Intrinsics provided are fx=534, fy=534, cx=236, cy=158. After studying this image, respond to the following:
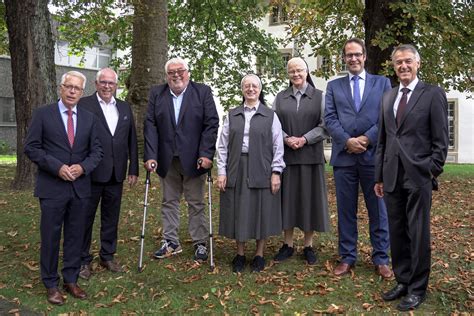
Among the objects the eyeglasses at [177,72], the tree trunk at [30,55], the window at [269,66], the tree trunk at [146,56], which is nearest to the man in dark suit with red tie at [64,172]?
the eyeglasses at [177,72]

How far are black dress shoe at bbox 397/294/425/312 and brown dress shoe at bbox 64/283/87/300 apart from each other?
10.2 feet

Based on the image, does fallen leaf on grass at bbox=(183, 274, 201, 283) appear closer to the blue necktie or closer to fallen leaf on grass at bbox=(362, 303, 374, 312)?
fallen leaf on grass at bbox=(362, 303, 374, 312)

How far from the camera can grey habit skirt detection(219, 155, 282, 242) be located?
232 inches

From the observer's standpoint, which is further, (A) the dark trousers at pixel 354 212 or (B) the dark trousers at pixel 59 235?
(A) the dark trousers at pixel 354 212

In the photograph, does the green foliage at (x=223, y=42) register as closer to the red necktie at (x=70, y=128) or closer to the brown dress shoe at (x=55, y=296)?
the red necktie at (x=70, y=128)

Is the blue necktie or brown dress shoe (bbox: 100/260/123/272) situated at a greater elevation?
the blue necktie

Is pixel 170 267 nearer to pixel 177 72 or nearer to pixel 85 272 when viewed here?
pixel 85 272

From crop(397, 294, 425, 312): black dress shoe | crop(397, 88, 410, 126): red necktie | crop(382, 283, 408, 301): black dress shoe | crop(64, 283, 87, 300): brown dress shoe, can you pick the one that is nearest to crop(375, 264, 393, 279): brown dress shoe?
crop(382, 283, 408, 301): black dress shoe

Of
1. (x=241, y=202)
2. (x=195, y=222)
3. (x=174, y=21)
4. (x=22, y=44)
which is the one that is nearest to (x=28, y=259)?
(x=195, y=222)

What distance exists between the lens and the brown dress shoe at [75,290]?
5.38 metres

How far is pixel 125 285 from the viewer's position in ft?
18.9

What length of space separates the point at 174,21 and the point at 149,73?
563 centimetres

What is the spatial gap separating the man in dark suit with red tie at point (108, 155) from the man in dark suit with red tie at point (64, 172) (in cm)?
32

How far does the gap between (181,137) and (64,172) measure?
159 centimetres
